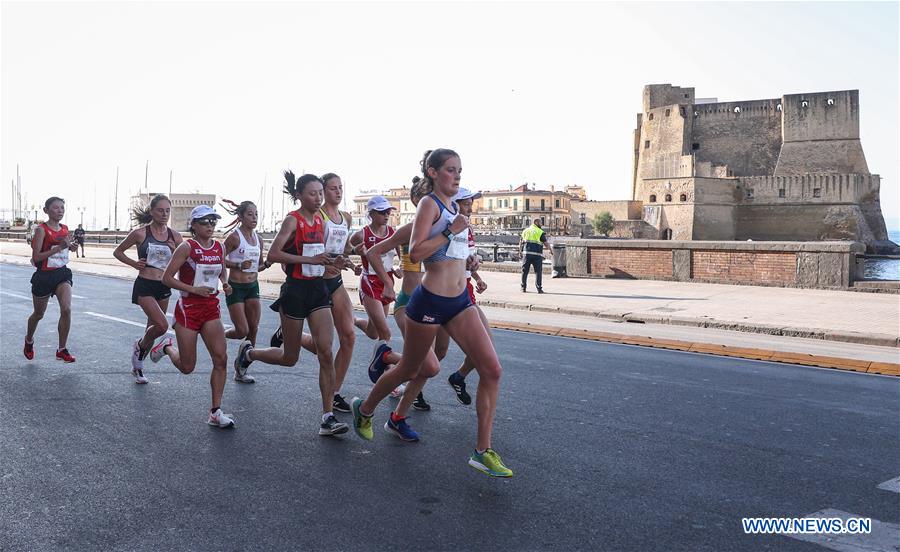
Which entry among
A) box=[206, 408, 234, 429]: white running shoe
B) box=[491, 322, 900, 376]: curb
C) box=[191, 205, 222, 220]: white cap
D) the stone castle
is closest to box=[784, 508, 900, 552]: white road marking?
box=[206, 408, 234, 429]: white running shoe

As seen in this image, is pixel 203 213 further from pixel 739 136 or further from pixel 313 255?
pixel 739 136

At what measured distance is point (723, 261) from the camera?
67.0 feet

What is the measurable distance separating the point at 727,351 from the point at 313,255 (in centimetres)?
619

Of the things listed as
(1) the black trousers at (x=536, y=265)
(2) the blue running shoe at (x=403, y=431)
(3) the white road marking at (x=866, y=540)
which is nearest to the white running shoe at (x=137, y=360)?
(2) the blue running shoe at (x=403, y=431)

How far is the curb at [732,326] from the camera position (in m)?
11.5

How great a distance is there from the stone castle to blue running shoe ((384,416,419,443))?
84194 mm

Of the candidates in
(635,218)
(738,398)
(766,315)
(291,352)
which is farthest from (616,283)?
(635,218)

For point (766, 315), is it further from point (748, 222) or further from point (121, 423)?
point (748, 222)

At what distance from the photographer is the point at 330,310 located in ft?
20.7

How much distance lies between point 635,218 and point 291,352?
93.9m

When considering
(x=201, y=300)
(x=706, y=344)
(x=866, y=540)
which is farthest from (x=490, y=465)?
(x=706, y=344)

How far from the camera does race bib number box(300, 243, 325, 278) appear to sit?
6258 millimetres

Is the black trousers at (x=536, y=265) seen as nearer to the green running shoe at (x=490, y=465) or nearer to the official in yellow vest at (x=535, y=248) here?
the official in yellow vest at (x=535, y=248)

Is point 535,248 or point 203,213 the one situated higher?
point 535,248
